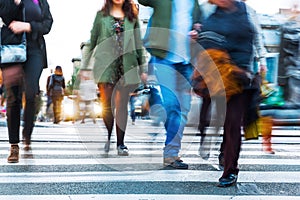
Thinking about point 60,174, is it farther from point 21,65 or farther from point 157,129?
point 157,129

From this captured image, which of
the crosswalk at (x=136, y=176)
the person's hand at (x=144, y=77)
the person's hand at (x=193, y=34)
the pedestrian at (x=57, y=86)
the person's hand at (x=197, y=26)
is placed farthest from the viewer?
the pedestrian at (x=57, y=86)

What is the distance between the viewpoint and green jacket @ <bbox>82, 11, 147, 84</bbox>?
219 inches

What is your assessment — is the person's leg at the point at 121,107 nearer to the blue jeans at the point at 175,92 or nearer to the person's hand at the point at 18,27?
the blue jeans at the point at 175,92

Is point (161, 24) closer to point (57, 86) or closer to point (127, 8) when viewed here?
point (127, 8)

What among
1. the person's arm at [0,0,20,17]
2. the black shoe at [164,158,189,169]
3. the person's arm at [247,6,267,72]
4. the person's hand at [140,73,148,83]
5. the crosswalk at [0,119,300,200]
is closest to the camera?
the crosswalk at [0,119,300,200]

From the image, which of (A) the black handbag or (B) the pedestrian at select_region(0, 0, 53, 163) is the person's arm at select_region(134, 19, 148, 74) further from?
(A) the black handbag

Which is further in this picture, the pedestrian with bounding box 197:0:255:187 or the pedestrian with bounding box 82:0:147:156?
the pedestrian with bounding box 82:0:147:156

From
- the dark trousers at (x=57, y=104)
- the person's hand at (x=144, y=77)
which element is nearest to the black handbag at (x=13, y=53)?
the person's hand at (x=144, y=77)

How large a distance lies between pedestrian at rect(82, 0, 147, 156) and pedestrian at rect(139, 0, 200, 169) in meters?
0.71

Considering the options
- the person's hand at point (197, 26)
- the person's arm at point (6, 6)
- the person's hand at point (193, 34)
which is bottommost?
the person's hand at point (193, 34)

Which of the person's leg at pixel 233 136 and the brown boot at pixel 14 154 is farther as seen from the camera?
the brown boot at pixel 14 154

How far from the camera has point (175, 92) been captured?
4879 millimetres

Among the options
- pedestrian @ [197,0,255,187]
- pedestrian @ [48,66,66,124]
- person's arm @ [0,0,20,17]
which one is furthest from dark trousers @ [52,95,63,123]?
pedestrian @ [197,0,255,187]

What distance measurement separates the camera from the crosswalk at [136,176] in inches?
147
